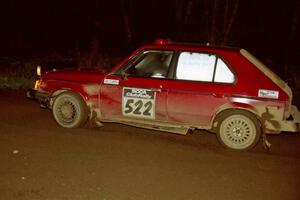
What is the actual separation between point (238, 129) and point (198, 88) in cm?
91

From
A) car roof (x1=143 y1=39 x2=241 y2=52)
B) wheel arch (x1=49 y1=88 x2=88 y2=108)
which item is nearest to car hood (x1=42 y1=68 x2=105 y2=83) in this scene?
wheel arch (x1=49 y1=88 x2=88 y2=108)

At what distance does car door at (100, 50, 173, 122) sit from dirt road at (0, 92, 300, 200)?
0.45 meters

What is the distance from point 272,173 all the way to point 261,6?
22784 mm

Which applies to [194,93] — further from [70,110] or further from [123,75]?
[70,110]

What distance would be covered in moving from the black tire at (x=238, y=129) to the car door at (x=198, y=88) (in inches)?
9.3

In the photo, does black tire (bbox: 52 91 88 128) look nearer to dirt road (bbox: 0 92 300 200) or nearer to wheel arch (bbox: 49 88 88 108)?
wheel arch (bbox: 49 88 88 108)

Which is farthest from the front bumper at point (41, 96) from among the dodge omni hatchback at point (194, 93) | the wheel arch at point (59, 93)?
the dodge omni hatchback at point (194, 93)

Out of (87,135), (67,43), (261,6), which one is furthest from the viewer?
(261,6)

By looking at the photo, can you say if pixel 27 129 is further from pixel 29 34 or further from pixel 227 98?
pixel 29 34

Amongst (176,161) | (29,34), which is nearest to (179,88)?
(176,161)

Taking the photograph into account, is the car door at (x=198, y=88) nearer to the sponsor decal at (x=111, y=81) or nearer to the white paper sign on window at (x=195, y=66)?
the white paper sign on window at (x=195, y=66)

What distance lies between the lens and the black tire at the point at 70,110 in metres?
8.44

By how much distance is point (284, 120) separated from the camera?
7.40 m

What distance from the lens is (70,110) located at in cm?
855
